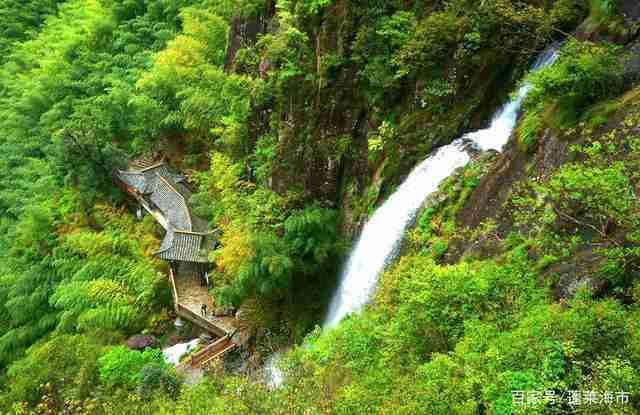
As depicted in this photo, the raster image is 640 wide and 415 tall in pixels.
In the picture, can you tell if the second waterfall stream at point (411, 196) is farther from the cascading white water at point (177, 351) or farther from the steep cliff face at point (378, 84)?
the cascading white water at point (177, 351)

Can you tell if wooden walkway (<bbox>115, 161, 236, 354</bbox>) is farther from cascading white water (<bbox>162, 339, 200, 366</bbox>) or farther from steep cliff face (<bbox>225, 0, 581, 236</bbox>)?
steep cliff face (<bbox>225, 0, 581, 236</bbox>)

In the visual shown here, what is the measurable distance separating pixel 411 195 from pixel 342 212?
3567mm

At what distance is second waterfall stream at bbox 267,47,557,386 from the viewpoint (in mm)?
11883

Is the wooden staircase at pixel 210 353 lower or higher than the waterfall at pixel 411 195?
lower

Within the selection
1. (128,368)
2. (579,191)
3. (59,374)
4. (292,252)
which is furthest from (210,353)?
(579,191)

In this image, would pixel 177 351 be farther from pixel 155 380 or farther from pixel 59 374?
pixel 59 374

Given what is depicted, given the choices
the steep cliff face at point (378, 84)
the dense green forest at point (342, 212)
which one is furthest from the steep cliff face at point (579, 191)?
the steep cliff face at point (378, 84)

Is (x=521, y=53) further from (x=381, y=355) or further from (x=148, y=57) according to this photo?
(x=148, y=57)

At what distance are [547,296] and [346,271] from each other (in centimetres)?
784

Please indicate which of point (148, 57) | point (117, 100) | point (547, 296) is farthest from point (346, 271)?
point (148, 57)

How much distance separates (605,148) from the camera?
25.3ft

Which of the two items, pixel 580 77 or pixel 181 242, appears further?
pixel 181 242

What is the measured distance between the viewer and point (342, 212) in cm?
1540

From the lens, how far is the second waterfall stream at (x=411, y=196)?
11.9 meters
